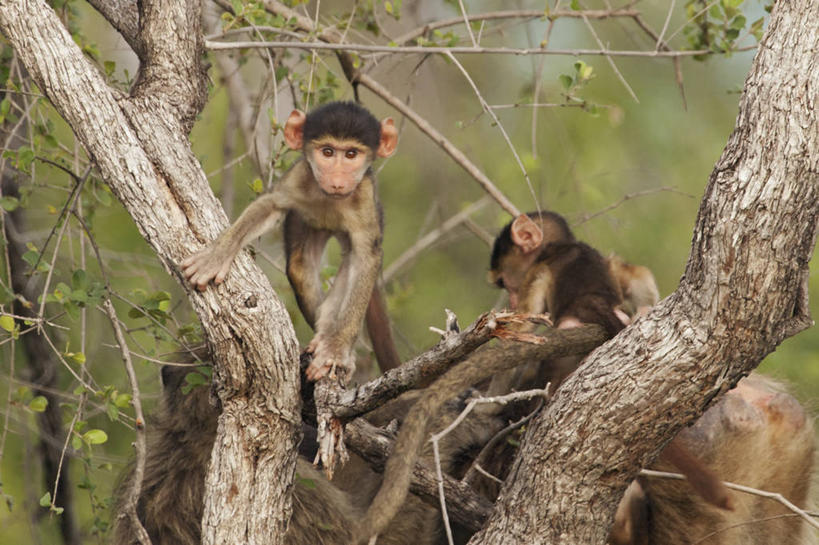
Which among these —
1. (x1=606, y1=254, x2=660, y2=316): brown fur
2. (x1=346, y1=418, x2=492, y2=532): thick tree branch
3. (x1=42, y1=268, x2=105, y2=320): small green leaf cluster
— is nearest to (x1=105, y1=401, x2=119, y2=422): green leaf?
(x1=42, y1=268, x2=105, y2=320): small green leaf cluster

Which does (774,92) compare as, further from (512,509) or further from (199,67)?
(199,67)

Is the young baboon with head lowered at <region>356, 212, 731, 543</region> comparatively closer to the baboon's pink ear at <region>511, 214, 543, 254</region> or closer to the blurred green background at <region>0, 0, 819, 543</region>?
the baboon's pink ear at <region>511, 214, 543, 254</region>

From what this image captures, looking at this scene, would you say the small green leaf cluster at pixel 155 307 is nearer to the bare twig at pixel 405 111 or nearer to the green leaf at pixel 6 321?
the green leaf at pixel 6 321

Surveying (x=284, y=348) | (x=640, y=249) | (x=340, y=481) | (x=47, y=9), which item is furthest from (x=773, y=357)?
(x=47, y=9)

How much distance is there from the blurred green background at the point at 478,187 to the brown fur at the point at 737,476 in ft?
3.02

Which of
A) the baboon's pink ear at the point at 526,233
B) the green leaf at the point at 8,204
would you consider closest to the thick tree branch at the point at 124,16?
the green leaf at the point at 8,204

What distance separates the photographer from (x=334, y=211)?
457 centimetres

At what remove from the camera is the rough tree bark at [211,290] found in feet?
11.9

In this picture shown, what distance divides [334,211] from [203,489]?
5.01 ft

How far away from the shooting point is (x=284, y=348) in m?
3.67

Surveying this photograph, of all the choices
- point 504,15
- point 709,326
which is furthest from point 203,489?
point 504,15

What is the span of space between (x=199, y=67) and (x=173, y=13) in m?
0.23

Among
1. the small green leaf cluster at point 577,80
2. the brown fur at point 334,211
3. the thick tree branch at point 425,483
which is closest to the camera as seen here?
the thick tree branch at point 425,483

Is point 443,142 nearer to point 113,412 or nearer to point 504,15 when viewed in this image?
point 504,15
